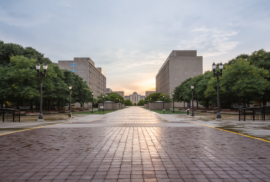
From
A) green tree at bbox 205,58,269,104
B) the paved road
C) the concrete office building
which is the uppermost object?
the concrete office building

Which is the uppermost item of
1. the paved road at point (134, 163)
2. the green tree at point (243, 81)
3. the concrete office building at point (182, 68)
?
the concrete office building at point (182, 68)

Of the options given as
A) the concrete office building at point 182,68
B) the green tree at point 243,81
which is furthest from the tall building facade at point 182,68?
the green tree at point 243,81

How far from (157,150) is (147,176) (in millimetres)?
2513

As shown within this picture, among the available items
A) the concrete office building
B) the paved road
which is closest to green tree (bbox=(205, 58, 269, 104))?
the paved road

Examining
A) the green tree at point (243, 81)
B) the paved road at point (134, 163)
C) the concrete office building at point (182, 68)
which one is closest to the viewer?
the paved road at point (134, 163)

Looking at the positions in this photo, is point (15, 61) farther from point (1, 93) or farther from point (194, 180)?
point (194, 180)

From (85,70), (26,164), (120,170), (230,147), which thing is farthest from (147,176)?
(85,70)

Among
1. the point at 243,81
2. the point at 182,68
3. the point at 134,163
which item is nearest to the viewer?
the point at 134,163

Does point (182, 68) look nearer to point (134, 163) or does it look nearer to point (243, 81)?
point (243, 81)

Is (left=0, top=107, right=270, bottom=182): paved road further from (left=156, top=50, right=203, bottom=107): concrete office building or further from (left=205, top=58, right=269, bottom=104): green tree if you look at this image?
(left=156, top=50, right=203, bottom=107): concrete office building

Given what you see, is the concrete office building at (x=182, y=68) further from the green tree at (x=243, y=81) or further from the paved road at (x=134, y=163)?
the paved road at (x=134, y=163)

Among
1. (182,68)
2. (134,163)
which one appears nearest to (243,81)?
(134,163)

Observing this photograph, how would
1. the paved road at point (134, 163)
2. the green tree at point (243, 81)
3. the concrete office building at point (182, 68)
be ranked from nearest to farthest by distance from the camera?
1. the paved road at point (134, 163)
2. the green tree at point (243, 81)
3. the concrete office building at point (182, 68)

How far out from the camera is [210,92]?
120 ft
